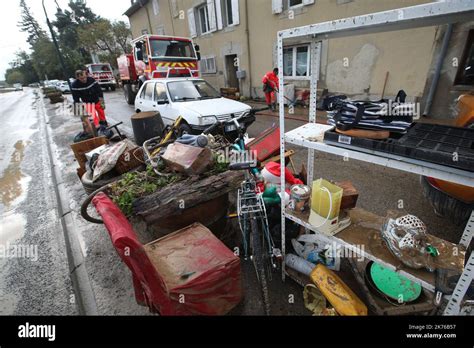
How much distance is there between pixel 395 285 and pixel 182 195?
1.97m

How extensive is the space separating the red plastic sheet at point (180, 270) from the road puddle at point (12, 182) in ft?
12.6

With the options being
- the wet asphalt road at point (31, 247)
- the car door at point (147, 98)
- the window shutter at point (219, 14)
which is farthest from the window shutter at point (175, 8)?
the wet asphalt road at point (31, 247)

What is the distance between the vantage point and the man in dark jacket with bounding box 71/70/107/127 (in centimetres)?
635

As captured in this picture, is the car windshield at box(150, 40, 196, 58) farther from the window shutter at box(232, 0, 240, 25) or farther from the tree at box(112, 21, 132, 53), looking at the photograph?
the tree at box(112, 21, 132, 53)

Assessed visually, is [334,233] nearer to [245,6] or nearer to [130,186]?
[130,186]

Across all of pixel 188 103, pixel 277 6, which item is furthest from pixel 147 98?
pixel 277 6

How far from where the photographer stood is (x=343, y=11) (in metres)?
7.20

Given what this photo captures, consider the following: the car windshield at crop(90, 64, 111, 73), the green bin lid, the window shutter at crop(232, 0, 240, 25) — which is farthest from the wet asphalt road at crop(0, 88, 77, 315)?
the car windshield at crop(90, 64, 111, 73)

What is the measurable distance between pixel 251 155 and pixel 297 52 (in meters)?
8.17

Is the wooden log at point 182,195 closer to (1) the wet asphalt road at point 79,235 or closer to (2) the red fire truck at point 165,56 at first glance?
(1) the wet asphalt road at point 79,235

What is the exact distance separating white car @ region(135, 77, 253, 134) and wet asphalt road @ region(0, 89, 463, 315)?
196 cm

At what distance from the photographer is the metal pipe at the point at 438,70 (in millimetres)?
→ 5520

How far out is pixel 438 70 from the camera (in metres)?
5.87
